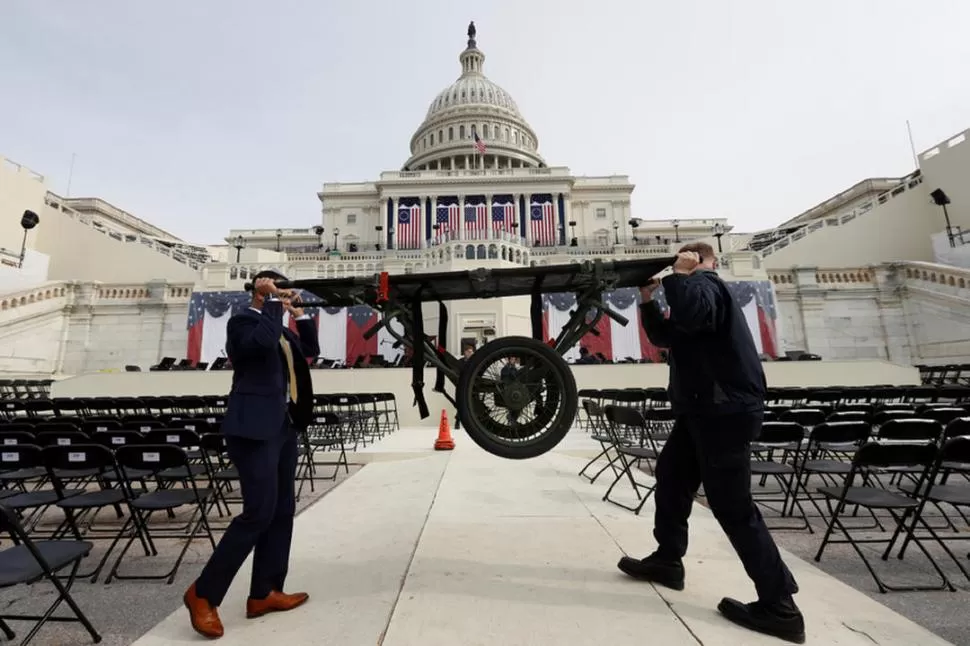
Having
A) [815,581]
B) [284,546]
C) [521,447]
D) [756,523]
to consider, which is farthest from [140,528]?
[815,581]

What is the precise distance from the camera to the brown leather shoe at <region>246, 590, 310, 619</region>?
2.26 metres

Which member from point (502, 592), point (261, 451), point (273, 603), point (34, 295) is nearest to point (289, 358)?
point (261, 451)

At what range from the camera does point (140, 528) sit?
3133 mm

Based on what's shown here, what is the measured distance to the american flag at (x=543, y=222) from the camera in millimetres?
51000

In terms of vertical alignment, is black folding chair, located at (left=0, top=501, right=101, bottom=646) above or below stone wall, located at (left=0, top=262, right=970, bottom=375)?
below

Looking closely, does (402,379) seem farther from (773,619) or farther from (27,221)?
(27,221)

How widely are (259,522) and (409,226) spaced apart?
Answer: 50724mm

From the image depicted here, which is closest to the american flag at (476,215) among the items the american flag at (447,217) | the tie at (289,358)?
the american flag at (447,217)

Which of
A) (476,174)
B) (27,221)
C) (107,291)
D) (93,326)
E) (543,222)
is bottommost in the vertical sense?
(93,326)

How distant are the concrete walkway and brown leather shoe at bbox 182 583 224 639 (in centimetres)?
7

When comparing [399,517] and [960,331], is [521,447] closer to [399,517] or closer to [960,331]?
[399,517]

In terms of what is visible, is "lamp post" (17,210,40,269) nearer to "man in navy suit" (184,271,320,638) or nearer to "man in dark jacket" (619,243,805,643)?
"man in navy suit" (184,271,320,638)

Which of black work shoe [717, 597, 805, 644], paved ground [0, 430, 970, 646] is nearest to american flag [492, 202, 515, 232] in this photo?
paved ground [0, 430, 970, 646]

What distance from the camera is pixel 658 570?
2527mm
